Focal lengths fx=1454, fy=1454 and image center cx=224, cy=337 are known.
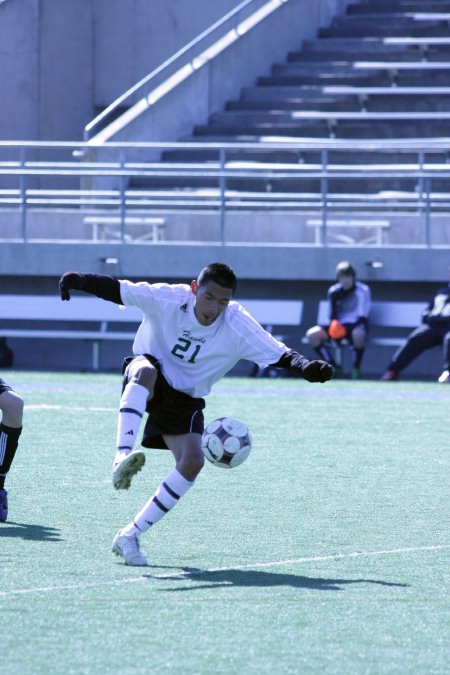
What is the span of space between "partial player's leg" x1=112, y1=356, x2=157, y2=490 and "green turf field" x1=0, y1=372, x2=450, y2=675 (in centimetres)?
46

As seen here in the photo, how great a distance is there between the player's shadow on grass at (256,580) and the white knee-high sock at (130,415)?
0.61 meters

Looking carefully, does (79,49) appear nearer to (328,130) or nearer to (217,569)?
(328,130)

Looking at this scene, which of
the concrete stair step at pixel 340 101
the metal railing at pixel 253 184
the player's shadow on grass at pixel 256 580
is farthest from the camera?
the concrete stair step at pixel 340 101

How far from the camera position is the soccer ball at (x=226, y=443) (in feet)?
22.6

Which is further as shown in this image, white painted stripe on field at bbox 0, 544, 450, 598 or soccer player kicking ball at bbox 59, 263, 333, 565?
→ soccer player kicking ball at bbox 59, 263, 333, 565

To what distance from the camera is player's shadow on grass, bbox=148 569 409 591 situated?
19.9ft

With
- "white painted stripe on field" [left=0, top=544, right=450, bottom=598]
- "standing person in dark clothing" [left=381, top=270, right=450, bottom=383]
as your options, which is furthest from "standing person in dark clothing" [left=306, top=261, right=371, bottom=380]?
"white painted stripe on field" [left=0, top=544, right=450, bottom=598]

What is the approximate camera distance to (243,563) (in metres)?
6.58

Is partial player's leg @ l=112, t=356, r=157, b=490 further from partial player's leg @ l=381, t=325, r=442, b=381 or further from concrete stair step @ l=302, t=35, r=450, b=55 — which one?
concrete stair step @ l=302, t=35, r=450, b=55

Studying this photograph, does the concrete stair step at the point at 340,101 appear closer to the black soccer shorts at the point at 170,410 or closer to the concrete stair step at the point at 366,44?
the concrete stair step at the point at 366,44

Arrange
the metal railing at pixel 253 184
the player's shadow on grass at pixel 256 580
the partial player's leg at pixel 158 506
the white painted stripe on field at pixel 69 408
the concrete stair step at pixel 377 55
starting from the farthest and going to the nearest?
the concrete stair step at pixel 377 55 < the metal railing at pixel 253 184 < the white painted stripe on field at pixel 69 408 < the partial player's leg at pixel 158 506 < the player's shadow on grass at pixel 256 580

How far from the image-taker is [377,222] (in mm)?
19438

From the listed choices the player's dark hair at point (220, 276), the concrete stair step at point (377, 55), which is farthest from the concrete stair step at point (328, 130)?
the player's dark hair at point (220, 276)

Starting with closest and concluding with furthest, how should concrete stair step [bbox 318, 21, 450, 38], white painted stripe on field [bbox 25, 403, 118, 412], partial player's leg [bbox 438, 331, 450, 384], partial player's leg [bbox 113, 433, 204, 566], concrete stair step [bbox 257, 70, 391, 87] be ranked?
partial player's leg [bbox 113, 433, 204, 566]
white painted stripe on field [bbox 25, 403, 118, 412]
partial player's leg [bbox 438, 331, 450, 384]
concrete stair step [bbox 257, 70, 391, 87]
concrete stair step [bbox 318, 21, 450, 38]
